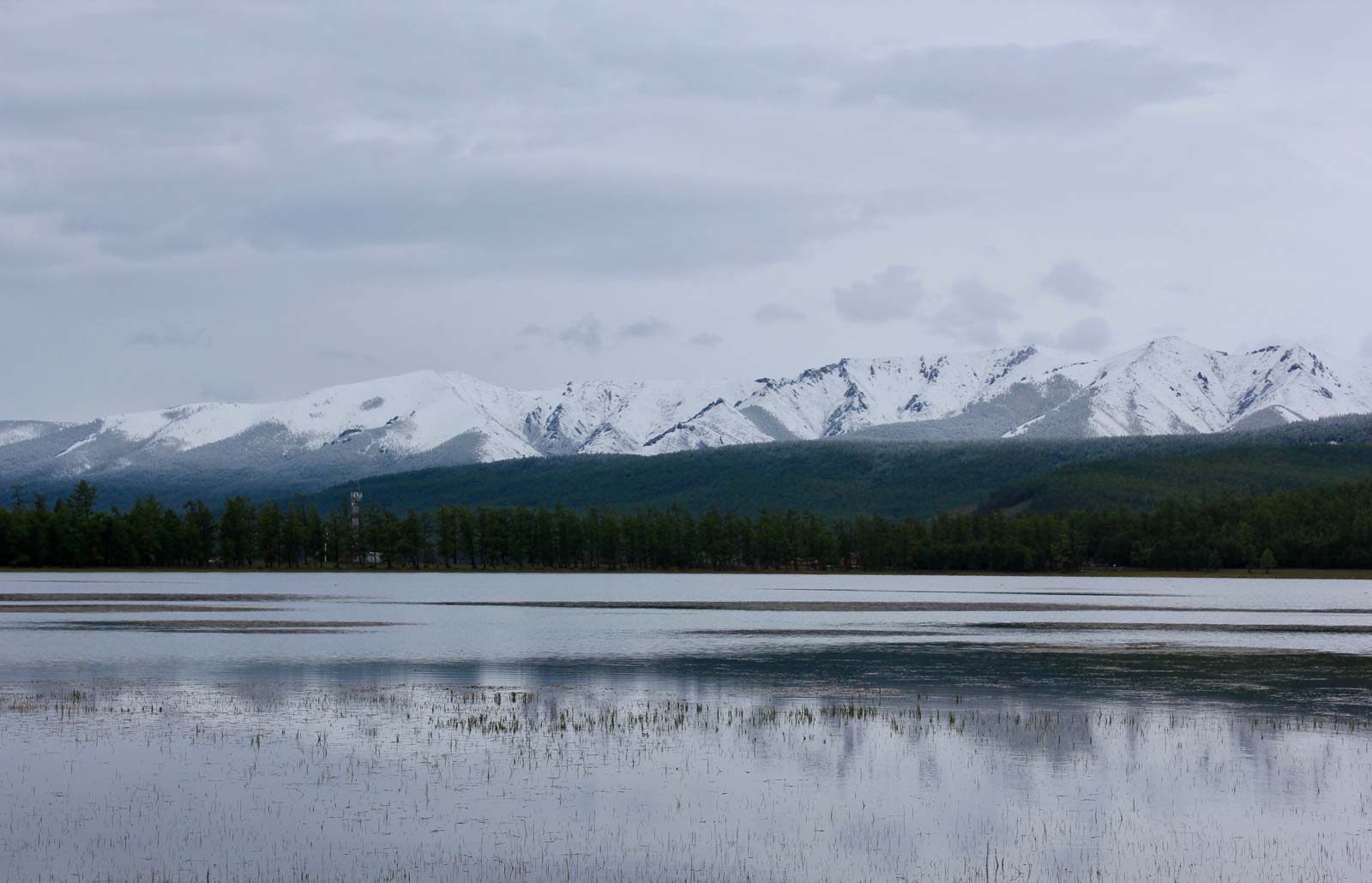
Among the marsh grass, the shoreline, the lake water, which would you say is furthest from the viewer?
the shoreline

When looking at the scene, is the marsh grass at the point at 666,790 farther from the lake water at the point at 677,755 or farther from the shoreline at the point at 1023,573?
the shoreline at the point at 1023,573

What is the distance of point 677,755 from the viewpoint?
32719 millimetres

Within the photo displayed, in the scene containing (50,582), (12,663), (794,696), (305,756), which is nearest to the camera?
(305,756)

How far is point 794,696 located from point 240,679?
17839 millimetres

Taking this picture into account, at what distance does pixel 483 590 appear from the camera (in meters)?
131

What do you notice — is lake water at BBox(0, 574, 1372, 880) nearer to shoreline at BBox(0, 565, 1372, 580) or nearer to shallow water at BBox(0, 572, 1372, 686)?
shallow water at BBox(0, 572, 1372, 686)

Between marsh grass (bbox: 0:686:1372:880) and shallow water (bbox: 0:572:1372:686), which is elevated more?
marsh grass (bbox: 0:686:1372:880)

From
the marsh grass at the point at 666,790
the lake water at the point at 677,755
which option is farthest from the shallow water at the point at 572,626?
the marsh grass at the point at 666,790

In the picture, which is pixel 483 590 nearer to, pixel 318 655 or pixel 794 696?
pixel 318 655

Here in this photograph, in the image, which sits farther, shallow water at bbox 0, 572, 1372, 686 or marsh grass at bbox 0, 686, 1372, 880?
shallow water at bbox 0, 572, 1372, 686

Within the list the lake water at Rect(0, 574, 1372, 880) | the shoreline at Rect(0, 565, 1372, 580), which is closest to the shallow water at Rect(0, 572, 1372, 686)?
the lake water at Rect(0, 574, 1372, 880)

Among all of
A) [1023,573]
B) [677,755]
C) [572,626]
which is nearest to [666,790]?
[677,755]

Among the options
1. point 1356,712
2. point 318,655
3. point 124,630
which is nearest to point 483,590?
point 124,630

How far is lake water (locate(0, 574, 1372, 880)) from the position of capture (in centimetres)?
2348
